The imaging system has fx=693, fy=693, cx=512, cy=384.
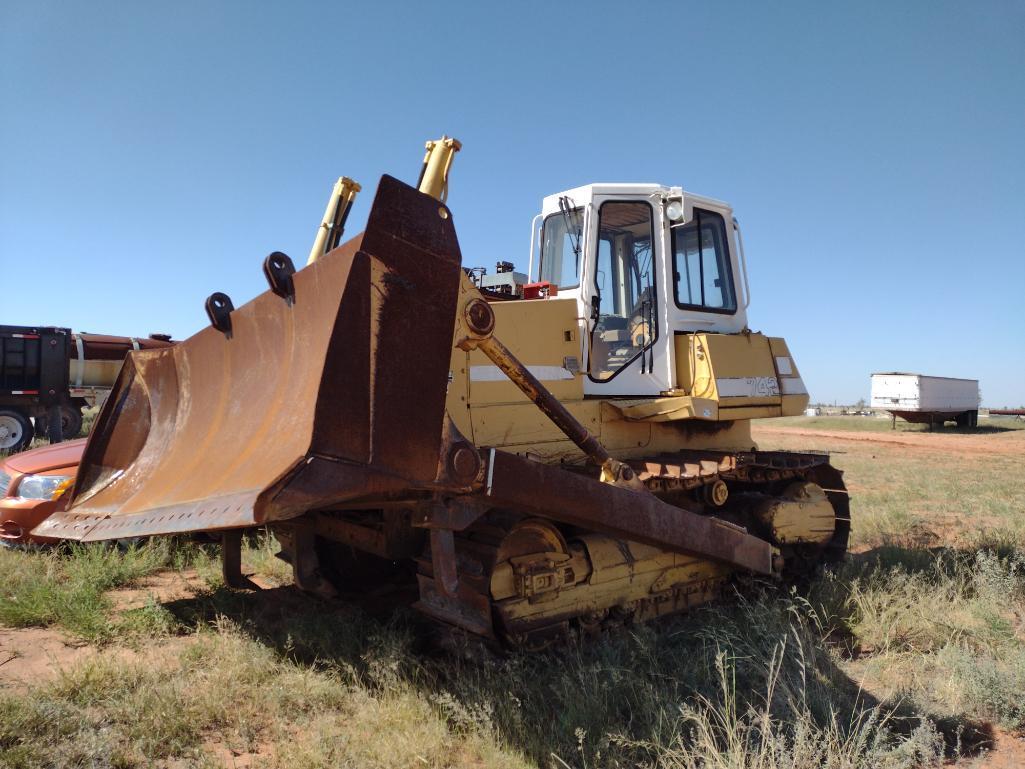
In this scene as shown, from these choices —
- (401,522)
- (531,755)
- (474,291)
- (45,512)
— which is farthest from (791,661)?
(45,512)

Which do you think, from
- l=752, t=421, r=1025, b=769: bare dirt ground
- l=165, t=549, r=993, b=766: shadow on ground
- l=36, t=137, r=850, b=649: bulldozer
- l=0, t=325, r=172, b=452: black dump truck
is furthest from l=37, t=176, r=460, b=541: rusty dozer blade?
l=0, t=325, r=172, b=452: black dump truck

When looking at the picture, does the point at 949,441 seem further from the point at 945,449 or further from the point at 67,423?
the point at 67,423

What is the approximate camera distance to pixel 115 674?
12.3 feet

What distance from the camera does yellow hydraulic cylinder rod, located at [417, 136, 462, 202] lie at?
18.2 feet

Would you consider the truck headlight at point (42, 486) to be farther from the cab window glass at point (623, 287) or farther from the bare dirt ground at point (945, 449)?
the bare dirt ground at point (945, 449)

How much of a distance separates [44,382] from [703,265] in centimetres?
1474

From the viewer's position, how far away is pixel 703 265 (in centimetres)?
590

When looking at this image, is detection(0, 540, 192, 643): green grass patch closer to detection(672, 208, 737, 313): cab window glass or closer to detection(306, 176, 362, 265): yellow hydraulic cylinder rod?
detection(306, 176, 362, 265): yellow hydraulic cylinder rod

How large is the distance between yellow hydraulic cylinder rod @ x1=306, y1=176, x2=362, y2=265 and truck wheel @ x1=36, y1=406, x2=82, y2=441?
11.6 meters

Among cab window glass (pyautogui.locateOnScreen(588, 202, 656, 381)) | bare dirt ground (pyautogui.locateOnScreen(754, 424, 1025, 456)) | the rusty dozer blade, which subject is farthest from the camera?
bare dirt ground (pyautogui.locateOnScreen(754, 424, 1025, 456))

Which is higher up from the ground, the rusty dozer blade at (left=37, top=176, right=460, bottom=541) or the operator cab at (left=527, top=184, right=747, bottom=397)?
the operator cab at (left=527, top=184, right=747, bottom=397)

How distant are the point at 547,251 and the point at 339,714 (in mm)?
3876

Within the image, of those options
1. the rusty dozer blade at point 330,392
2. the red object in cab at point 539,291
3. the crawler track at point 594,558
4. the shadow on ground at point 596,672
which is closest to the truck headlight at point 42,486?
the shadow on ground at point 596,672

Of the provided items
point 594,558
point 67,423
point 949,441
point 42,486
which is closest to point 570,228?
point 594,558
